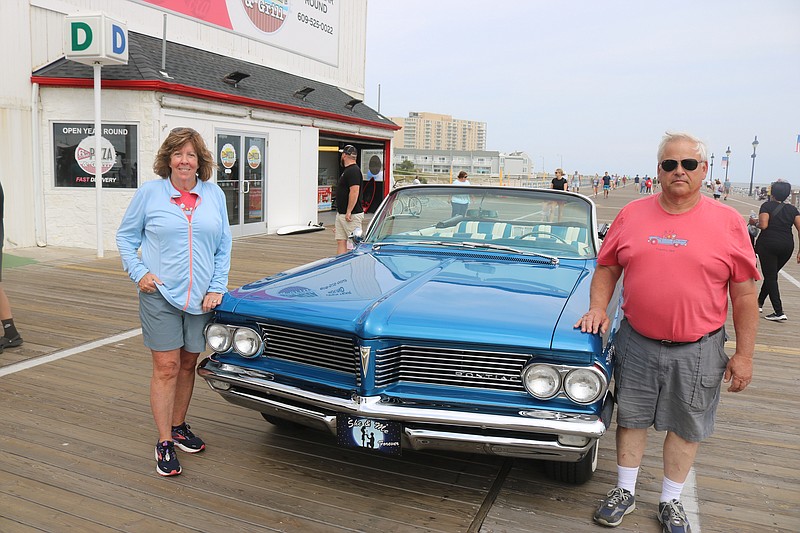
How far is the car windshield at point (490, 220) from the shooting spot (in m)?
4.55

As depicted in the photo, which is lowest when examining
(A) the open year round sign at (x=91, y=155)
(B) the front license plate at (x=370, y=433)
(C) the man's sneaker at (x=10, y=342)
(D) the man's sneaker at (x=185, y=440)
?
(D) the man's sneaker at (x=185, y=440)

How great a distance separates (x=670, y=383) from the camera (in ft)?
9.93

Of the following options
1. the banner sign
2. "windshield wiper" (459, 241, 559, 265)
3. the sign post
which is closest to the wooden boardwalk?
"windshield wiper" (459, 241, 559, 265)

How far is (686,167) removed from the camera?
9.46 feet

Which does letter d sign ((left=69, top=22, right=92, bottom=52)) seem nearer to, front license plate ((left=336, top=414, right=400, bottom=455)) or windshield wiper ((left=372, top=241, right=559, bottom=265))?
windshield wiper ((left=372, top=241, right=559, bottom=265))

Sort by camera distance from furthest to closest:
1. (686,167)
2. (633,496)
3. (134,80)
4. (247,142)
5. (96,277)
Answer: (247,142)
(134,80)
(96,277)
(633,496)
(686,167)

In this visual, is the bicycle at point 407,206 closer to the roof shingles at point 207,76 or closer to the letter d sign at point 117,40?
the letter d sign at point 117,40

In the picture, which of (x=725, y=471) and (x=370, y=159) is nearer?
(x=725, y=471)

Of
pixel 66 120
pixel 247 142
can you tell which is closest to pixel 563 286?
pixel 66 120

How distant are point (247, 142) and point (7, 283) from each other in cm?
676

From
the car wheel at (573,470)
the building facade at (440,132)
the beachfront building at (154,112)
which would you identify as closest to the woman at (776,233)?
the car wheel at (573,470)

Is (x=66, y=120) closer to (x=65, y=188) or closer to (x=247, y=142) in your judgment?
(x=65, y=188)

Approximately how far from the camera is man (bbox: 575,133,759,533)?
2.89 m

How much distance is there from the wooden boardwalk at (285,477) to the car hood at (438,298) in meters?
0.61
